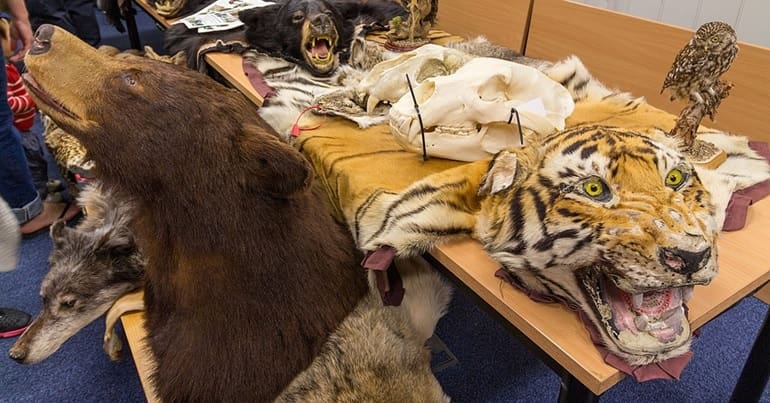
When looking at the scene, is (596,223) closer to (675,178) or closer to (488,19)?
(675,178)

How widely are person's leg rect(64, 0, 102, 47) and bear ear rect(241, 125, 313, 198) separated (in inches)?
136

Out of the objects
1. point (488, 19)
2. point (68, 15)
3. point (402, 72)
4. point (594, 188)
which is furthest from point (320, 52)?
point (68, 15)

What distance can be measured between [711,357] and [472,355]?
777 mm

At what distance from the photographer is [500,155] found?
0.97 metres

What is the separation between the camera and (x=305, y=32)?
1.87m

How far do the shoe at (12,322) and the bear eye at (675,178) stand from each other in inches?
79.1

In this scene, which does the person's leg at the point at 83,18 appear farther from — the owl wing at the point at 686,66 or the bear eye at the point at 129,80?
the owl wing at the point at 686,66

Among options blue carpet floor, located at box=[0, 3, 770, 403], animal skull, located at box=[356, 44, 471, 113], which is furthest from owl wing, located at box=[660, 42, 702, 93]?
blue carpet floor, located at box=[0, 3, 770, 403]

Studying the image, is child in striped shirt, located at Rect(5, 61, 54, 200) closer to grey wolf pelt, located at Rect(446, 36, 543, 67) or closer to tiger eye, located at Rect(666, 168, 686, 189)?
grey wolf pelt, located at Rect(446, 36, 543, 67)

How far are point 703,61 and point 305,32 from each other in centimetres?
125

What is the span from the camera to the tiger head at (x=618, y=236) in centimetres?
72

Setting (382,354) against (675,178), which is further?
(382,354)

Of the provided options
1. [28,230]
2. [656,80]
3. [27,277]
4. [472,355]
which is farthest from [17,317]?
[656,80]

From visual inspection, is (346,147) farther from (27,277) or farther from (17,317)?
(27,277)
